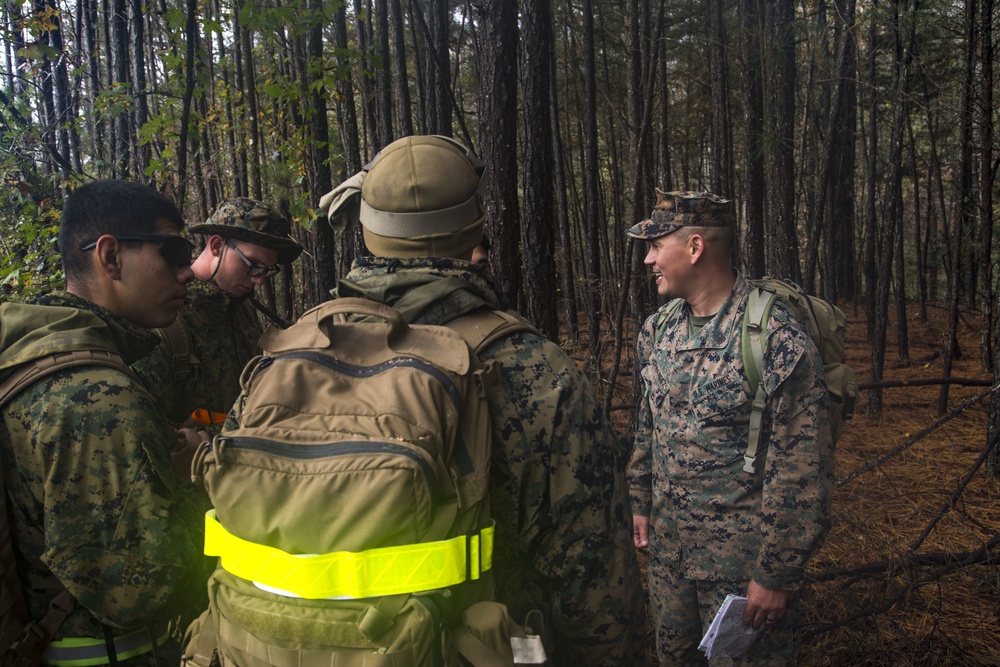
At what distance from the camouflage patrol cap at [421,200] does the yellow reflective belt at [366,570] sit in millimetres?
686

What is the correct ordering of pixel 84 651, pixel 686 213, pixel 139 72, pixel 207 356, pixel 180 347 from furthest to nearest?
pixel 139 72 < pixel 207 356 < pixel 180 347 < pixel 686 213 < pixel 84 651

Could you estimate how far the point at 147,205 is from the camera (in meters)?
2.16

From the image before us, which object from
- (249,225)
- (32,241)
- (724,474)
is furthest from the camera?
(32,241)

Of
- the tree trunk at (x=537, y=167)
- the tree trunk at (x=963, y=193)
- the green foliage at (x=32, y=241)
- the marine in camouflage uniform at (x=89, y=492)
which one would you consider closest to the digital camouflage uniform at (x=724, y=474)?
the tree trunk at (x=537, y=167)

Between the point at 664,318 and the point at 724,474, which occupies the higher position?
the point at 664,318

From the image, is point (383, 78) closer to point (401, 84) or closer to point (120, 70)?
point (401, 84)

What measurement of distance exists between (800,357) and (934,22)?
7927mm

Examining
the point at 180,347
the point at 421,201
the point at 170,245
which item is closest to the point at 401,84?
the point at 180,347

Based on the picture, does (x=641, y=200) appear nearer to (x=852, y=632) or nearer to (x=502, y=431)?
(x=852, y=632)

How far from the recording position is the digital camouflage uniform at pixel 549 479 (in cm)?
152

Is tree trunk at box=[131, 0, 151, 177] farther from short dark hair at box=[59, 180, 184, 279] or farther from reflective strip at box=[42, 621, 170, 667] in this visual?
reflective strip at box=[42, 621, 170, 667]

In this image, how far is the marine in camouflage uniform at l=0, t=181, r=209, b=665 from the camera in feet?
5.52

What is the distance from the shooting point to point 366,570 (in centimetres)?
127

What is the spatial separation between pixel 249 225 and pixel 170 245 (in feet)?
4.52
